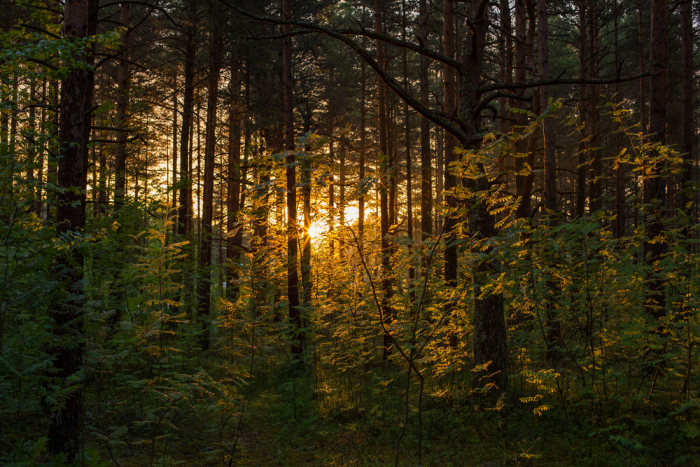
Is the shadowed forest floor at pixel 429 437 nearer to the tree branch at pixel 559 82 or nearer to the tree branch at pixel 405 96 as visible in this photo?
the tree branch at pixel 405 96

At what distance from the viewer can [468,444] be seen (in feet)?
19.1

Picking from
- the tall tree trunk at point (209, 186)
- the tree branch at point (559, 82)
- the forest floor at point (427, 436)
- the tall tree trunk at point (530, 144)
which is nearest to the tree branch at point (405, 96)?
the tree branch at point (559, 82)

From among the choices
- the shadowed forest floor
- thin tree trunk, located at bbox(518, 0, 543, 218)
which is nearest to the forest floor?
the shadowed forest floor

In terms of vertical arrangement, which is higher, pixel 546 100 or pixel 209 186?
pixel 546 100

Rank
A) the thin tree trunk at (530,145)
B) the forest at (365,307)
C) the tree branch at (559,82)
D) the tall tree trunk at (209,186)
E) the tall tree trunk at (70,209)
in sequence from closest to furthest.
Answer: the forest at (365,307) < the tree branch at (559,82) < the tall tree trunk at (70,209) < the thin tree trunk at (530,145) < the tall tree trunk at (209,186)

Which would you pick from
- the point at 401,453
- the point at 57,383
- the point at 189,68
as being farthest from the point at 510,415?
the point at 189,68

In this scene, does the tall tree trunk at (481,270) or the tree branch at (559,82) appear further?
the tall tree trunk at (481,270)

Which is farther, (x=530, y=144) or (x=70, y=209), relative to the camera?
(x=530, y=144)

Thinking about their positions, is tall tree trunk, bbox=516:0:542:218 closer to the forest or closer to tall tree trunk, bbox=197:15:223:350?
the forest

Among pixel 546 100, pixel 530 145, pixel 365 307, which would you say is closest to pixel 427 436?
pixel 365 307

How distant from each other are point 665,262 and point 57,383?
27.2 feet

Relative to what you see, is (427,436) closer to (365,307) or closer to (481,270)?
(481,270)

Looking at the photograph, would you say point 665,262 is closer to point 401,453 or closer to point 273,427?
point 401,453

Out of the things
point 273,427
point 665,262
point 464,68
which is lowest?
point 273,427
